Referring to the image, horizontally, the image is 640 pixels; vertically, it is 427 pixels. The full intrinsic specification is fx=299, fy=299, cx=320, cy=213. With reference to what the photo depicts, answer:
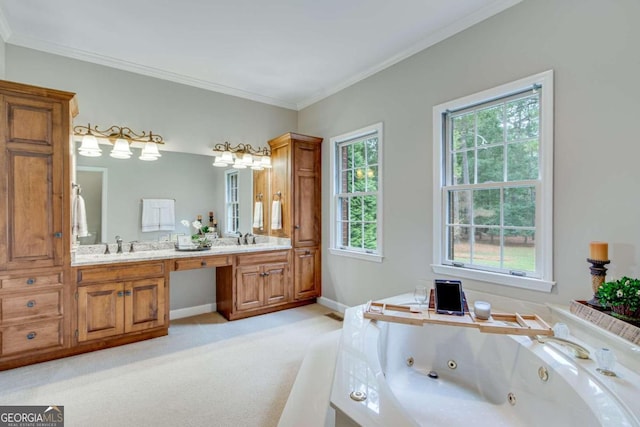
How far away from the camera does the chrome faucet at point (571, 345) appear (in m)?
1.51

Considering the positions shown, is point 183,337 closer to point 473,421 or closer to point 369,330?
point 369,330

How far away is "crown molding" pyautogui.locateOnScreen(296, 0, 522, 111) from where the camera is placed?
7.66 ft

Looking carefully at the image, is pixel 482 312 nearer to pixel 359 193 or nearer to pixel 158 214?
pixel 359 193

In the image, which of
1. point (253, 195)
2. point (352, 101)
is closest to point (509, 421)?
point (352, 101)

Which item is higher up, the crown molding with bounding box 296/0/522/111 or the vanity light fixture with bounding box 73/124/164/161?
the crown molding with bounding box 296/0/522/111

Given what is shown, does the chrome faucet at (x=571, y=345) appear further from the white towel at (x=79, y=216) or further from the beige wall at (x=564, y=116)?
the white towel at (x=79, y=216)

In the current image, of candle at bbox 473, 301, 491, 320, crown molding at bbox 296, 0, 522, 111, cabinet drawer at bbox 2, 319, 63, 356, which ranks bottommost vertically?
cabinet drawer at bbox 2, 319, 63, 356

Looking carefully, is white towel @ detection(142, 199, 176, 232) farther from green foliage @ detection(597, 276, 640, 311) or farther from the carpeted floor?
green foliage @ detection(597, 276, 640, 311)

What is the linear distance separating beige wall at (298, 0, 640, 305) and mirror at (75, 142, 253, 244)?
7.66ft

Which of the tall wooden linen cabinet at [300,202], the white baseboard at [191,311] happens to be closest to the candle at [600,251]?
the tall wooden linen cabinet at [300,202]

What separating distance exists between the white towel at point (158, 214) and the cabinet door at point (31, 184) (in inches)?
35.3

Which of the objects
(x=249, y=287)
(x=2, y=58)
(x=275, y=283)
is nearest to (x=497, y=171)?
(x=275, y=283)

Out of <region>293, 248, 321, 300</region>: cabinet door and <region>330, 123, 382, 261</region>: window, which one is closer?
<region>330, 123, 382, 261</region>: window

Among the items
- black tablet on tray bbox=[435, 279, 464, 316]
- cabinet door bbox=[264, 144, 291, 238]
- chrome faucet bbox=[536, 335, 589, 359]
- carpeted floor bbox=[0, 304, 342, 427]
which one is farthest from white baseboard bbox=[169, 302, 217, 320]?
chrome faucet bbox=[536, 335, 589, 359]
